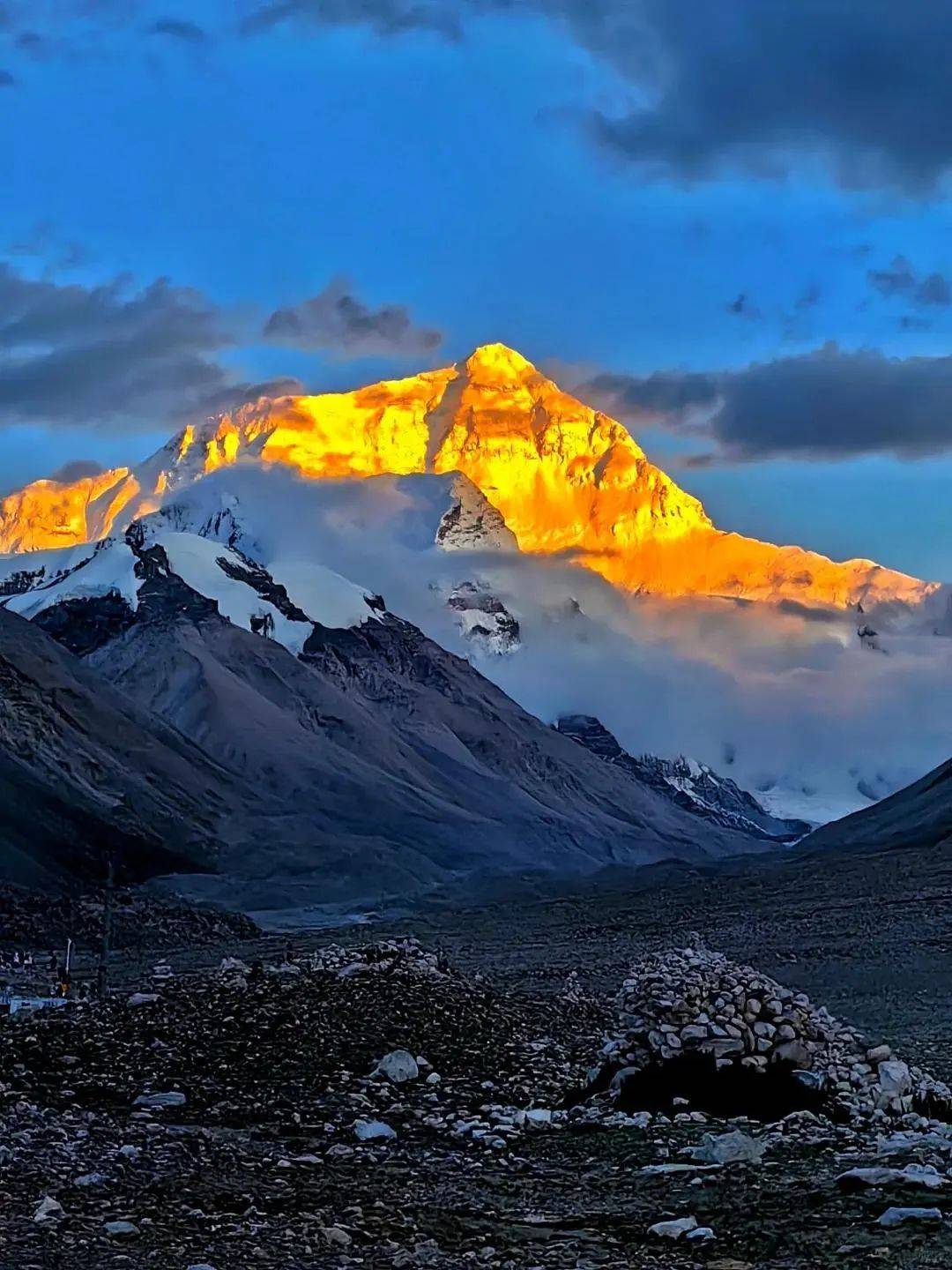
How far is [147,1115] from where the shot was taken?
56.9 feet

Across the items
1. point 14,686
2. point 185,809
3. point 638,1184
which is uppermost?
point 14,686

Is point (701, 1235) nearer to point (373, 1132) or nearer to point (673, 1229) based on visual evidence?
point (673, 1229)

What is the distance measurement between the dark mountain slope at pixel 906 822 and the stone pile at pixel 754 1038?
73.6m

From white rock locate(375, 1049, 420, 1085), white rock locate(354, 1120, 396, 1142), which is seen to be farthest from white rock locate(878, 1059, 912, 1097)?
white rock locate(375, 1049, 420, 1085)

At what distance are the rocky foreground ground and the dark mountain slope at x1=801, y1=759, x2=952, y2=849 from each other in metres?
71.2

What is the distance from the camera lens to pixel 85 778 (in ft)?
426

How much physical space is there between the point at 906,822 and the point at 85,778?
6245 cm

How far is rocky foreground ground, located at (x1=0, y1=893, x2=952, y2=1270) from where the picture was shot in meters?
11.0

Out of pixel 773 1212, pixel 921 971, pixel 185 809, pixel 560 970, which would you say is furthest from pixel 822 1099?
pixel 185 809

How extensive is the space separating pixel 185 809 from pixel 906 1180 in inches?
5153

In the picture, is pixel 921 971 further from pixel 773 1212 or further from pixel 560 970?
pixel 773 1212

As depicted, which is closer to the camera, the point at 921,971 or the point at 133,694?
the point at 921,971

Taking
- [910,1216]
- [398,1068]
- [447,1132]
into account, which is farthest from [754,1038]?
[910,1216]

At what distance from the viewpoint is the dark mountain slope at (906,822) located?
10788 cm
